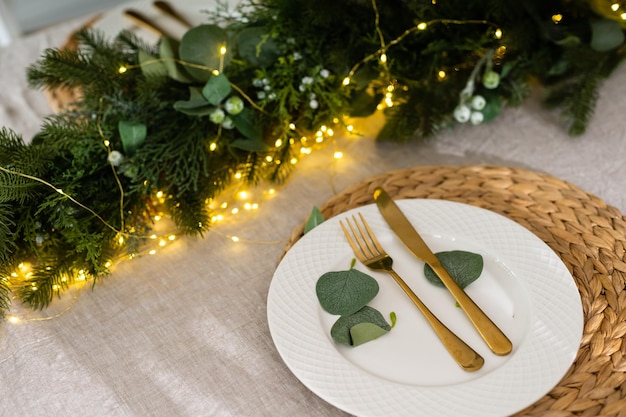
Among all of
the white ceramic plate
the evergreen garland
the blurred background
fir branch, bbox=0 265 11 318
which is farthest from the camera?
the blurred background

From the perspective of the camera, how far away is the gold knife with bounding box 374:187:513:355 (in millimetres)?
523

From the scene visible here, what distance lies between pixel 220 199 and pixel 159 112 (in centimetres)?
13

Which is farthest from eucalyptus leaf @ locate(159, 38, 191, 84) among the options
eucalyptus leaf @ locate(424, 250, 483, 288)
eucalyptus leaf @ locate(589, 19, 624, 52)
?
eucalyptus leaf @ locate(589, 19, 624, 52)

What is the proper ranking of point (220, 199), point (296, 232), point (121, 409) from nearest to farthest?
1. point (121, 409)
2. point (296, 232)
3. point (220, 199)

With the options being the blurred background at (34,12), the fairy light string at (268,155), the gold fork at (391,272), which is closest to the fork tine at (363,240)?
the gold fork at (391,272)

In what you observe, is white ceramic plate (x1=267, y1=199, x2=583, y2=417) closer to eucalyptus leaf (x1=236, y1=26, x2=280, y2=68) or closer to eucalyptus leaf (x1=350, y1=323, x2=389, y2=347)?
eucalyptus leaf (x1=350, y1=323, x2=389, y2=347)

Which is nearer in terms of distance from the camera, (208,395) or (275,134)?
(208,395)

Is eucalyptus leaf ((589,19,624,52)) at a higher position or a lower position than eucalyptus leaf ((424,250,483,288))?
higher

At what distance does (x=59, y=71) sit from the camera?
782 millimetres

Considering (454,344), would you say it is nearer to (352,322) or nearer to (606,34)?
(352,322)

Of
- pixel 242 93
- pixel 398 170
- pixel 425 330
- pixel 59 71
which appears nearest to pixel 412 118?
pixel 398 170

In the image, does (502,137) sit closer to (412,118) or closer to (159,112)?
(412,118)

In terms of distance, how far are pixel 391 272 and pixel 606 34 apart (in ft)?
1.50

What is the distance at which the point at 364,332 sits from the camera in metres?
0.53
